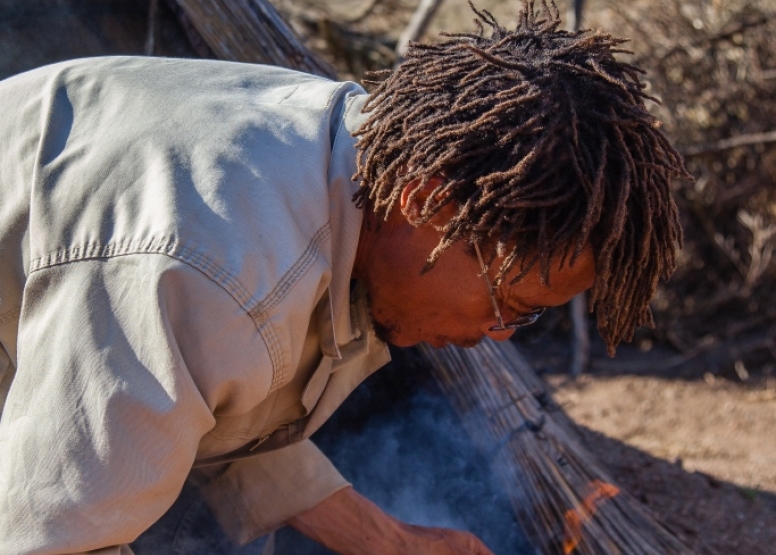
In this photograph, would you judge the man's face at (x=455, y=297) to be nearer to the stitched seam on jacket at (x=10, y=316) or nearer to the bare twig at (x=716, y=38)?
the stitched seam on jacket at (x=10, y=316)

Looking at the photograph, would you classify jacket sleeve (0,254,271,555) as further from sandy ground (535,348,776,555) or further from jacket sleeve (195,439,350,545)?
sandy ground (535,348,776,555)

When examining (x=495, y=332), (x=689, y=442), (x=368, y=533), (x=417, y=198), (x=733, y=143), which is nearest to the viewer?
(x=417, y=198)

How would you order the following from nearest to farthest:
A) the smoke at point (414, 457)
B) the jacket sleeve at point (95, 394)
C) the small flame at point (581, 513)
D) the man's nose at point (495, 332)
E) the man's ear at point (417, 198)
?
the jacket sleeve at point (95, 394)
the man's ear at point (417, 198)
the man's nose at point (495, 332)
the small flame at point (581, 513)
the smoke at point (414, 457)

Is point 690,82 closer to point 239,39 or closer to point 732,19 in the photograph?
point 732,19

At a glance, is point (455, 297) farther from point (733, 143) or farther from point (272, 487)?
point (733, 143)

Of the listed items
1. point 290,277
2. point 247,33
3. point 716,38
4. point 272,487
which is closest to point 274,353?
point 290,277

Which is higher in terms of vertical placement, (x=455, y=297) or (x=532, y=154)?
(x=532, y=154)

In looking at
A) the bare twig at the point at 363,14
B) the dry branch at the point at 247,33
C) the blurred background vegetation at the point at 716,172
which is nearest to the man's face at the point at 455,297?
the dry branch at the point at 247,33

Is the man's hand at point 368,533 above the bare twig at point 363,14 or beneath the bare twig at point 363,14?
above

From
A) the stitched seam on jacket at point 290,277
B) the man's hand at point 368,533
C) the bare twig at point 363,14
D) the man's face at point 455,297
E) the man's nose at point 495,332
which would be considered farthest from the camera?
the bare twig at point 363,14

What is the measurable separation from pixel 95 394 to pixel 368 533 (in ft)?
3.23

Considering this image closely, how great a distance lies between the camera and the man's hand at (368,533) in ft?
7.09

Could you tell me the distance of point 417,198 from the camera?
5.59 feet

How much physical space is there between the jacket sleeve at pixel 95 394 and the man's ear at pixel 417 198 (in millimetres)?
406
